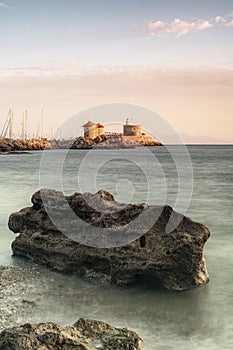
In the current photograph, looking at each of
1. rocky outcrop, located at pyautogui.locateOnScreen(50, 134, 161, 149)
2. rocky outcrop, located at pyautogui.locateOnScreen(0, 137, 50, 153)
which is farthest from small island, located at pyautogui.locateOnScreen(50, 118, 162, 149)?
rocky outcrop, located at pyautogui.locateOnScreen(0, 137, 50, 153)

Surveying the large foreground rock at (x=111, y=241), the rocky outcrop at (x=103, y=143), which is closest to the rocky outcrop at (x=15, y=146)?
the rocky outcrop at (x=103, y=143)

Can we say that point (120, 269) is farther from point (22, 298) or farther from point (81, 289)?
point (22, 298)

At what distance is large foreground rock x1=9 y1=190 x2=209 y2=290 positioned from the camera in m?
7.41

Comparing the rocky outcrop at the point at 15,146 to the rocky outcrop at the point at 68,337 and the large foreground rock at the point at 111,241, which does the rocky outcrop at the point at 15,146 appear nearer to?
the large foreground rock at the point at 111,241

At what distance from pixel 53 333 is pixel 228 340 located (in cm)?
278

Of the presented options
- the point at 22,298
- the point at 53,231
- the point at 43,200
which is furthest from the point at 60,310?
the point at 43,200

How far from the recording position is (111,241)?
7.87 metres

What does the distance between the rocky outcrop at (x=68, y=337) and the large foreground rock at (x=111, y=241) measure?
83.1 inches

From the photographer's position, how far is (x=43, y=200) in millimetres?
9070

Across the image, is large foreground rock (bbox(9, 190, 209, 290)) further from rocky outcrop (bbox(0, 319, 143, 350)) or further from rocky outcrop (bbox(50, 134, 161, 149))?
rocky outcrop (bbox(50, 134, 161, 149))

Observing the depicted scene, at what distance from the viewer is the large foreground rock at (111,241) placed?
7406 mm

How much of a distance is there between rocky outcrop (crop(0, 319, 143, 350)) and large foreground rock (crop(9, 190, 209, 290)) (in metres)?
2.11

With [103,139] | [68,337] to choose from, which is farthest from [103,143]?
[68,337]

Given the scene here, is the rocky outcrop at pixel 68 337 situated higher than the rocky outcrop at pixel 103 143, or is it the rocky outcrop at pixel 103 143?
the rocky outcrop at pixel 103 143
